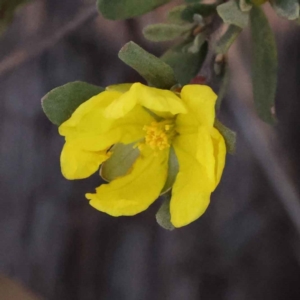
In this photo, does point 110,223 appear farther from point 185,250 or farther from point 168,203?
point 168,203

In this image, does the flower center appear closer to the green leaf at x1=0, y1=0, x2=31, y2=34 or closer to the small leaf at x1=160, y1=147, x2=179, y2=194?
the small leaf at x1=160, y1=147, x2=179, y2=194

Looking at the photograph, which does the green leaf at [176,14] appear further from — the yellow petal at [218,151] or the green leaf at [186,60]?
the yellow petal at [218,151]

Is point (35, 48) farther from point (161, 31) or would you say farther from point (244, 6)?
point (244, 6)

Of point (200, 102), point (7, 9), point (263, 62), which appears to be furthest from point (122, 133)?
point (7, 9)

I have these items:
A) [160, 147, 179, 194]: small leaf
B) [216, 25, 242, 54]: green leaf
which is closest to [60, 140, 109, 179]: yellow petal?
[160, 147, 179, 194]: small leaf

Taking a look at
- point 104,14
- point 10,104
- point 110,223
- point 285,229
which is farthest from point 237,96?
point 104,14

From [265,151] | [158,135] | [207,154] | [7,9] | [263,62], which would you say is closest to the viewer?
[207,154]
